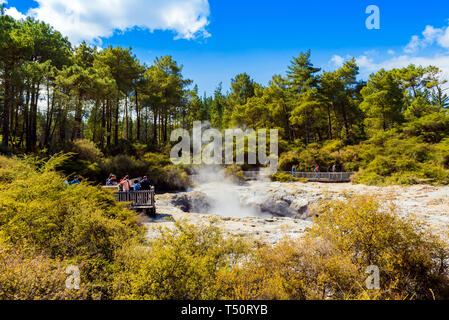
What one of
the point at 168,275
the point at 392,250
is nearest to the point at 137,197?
the point at 168,275

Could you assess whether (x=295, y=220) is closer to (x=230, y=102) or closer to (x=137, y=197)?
(x=137, y=197)

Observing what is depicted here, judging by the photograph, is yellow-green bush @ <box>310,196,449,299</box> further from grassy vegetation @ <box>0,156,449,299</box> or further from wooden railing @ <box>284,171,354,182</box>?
wooden railing @ <box>284,171,354,182</box>

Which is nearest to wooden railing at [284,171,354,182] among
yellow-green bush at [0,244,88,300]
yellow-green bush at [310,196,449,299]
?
yellow-green bush at [310,196,449,299]

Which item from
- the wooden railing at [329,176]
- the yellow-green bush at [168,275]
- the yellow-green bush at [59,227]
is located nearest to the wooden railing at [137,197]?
the yellow-green bush at [59,227]

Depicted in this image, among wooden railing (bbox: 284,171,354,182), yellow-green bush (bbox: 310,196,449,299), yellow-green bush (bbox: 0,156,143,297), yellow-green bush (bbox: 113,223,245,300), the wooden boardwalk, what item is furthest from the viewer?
wooden railing (bbox: 284,171,354,182)

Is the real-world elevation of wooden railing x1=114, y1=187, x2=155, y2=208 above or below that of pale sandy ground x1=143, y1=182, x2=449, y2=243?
above

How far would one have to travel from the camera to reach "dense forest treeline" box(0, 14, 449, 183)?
16.6 m

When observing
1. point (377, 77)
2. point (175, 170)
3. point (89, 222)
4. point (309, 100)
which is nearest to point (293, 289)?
point (89, 222)

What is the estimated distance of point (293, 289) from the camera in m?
3.53

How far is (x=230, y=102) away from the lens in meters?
43.5

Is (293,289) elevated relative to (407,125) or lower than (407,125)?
Answer: lower

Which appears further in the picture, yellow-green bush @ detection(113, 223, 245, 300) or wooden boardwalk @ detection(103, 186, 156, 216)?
wooden boardwalk @ detection(103, 186, 156, 216)
